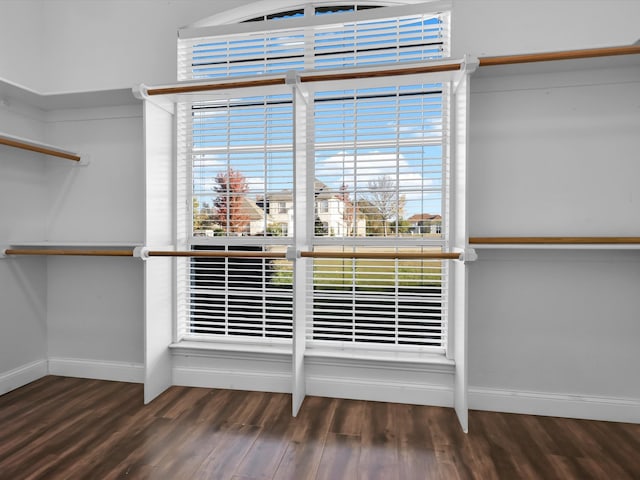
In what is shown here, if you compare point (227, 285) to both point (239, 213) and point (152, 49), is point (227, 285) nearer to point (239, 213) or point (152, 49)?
point (239, 213)

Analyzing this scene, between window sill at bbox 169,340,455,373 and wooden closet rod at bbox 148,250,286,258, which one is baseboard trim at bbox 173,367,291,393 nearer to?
window sill at bbox 169,340,455,373

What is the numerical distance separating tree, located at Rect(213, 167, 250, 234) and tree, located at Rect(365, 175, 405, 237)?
817mm

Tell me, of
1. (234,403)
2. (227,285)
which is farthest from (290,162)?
(234,403)

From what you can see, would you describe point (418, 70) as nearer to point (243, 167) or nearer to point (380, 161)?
point (380, 161)

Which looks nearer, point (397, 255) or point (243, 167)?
point (397, 255)
